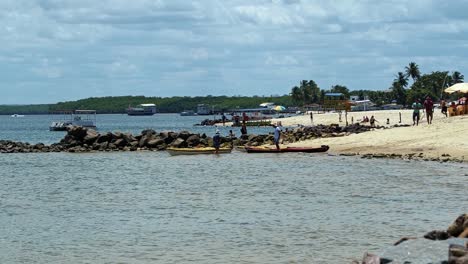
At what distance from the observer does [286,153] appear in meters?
54.2

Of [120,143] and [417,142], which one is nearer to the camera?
[417,142]

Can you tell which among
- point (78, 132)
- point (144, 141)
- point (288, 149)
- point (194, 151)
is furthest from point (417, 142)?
point (78, 132)

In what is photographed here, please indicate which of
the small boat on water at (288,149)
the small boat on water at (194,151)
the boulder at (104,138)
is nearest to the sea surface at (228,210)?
the small boat on water at (288,149)

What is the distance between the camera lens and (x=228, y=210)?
28.7m

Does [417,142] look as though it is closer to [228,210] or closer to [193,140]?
[193,140]

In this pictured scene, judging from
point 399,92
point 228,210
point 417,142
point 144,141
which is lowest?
point 228,210

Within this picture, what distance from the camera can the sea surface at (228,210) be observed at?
834 inches

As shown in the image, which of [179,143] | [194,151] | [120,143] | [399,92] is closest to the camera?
[194,151]

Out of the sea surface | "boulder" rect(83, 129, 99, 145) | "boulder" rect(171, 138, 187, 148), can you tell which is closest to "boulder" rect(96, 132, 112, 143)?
"boulder" rect(83, 129, 99, 145)

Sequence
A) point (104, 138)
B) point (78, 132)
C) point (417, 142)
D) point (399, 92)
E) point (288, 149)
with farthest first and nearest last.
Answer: point (399, 92)
point (78, 132)
point (104, 138)
point (288, 149)
point (417, 142)

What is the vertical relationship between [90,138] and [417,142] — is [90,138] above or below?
above

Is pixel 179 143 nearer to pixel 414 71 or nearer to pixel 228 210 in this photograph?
pixel 228 210

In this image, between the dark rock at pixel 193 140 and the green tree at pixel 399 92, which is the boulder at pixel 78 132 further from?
the green tree at pixel 399 92

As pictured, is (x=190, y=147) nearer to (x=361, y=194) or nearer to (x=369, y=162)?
(x=369, y=162)
